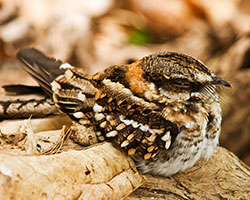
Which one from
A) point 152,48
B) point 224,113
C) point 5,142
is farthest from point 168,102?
point 152,48

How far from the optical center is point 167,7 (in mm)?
7012

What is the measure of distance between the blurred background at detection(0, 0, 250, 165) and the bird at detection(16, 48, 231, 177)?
174 cm

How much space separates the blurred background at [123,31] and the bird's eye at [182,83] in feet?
6.22

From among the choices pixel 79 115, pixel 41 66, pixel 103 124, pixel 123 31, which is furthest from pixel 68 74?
pixel 123 31

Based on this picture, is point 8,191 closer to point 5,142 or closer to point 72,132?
point 5,142

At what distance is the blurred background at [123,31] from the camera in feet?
16.5

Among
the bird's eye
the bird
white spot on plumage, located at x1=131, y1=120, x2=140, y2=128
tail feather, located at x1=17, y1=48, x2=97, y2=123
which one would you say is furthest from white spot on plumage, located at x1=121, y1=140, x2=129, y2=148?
the bird's eye

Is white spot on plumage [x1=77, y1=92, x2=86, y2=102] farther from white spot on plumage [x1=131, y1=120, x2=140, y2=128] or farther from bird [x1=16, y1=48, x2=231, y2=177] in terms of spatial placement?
white spot on plumage [x1=131, y1=120, x2=140, y2=128]

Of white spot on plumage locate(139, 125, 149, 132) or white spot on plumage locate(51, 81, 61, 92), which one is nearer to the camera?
white spot on plumage locate(139, 125, 149, 132)

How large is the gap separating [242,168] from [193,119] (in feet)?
1.84

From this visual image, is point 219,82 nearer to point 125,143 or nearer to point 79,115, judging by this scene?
point 125,143

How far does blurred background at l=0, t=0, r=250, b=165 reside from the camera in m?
5.02

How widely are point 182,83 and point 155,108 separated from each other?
0.77 ft

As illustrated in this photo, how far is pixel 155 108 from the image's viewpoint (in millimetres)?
2402
